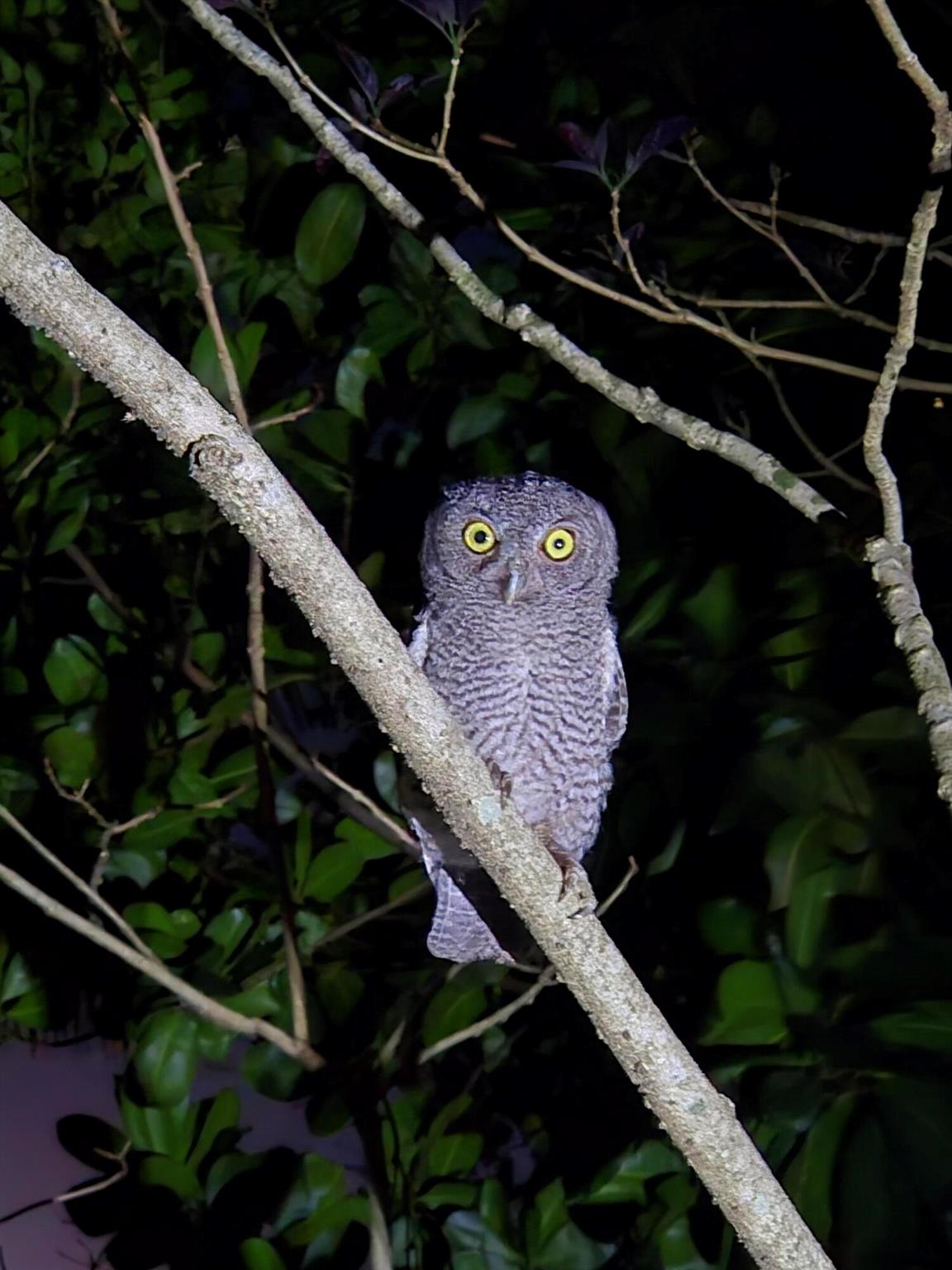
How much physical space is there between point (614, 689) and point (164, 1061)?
49 centimetres

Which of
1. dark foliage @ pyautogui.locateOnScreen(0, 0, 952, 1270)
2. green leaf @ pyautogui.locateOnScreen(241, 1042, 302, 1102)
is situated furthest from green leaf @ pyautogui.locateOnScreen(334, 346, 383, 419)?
Answer: green leaf @ pyautogui.locateOnScreen(241, 1042, 302, 1102)

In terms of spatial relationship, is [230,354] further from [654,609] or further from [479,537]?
[654,609]

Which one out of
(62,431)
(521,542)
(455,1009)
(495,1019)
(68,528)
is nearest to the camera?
(521,542)

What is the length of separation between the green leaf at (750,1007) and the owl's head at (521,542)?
28 cm

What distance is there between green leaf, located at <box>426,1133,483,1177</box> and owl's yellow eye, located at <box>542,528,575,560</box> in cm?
57

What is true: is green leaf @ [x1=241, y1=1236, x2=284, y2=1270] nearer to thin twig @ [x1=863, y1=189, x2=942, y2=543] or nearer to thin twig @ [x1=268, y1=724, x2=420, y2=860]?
thin twig @ [x1=268, y1=724, x2=420, y2=860]

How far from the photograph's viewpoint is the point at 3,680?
1.07 m

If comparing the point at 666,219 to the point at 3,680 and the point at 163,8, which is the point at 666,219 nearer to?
the point at 163,8

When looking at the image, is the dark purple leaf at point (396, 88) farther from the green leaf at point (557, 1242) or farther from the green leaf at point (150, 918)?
the green leaf at point (557, 1242)

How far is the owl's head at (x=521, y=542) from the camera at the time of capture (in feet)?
2.37

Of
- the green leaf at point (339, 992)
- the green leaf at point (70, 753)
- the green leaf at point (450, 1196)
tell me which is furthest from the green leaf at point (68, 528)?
the green leaf at point (450, 1196)

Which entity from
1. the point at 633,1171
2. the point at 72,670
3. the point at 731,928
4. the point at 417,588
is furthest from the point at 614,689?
the point at 72,670

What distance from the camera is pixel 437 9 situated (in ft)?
2.35

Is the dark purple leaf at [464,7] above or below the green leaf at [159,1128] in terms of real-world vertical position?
above
